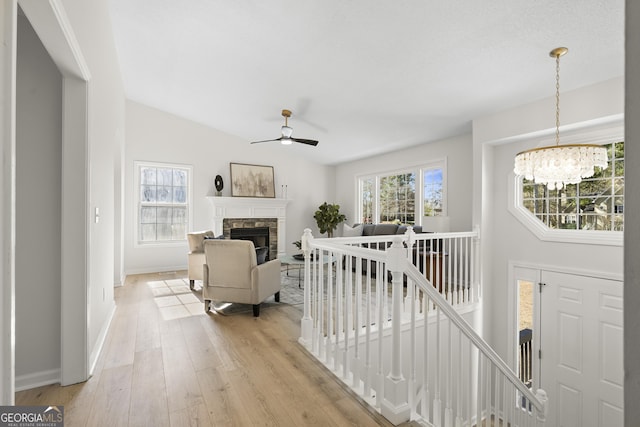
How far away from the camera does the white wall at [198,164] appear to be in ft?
19.4

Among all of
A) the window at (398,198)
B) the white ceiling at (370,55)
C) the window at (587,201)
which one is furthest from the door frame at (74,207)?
the window at (398,198)

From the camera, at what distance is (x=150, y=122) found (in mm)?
6082

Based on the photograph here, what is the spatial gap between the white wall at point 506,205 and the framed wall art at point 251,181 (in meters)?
4.46

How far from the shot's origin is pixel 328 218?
24.9 feet

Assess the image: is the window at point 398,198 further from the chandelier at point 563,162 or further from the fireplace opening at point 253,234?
the chandelier at point 563,162

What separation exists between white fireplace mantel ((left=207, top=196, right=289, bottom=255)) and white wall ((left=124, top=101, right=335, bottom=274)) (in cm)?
20

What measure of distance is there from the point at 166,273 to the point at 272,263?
3.16 m

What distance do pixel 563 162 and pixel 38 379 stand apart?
13.7 ft

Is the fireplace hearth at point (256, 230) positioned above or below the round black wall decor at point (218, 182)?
below

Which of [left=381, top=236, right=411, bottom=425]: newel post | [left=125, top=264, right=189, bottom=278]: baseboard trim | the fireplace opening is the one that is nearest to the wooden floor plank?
[left=381, top=236, right=411, bottom=425]: newel post

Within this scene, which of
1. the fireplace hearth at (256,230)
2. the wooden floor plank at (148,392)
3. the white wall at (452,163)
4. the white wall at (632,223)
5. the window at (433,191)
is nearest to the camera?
the white wall at (632,223)

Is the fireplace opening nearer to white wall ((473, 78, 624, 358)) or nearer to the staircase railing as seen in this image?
the staircase railing

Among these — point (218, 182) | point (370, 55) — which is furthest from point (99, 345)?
point (218, 182)

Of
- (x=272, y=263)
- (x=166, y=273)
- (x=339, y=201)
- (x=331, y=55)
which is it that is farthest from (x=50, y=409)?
(x=339, y=201)
